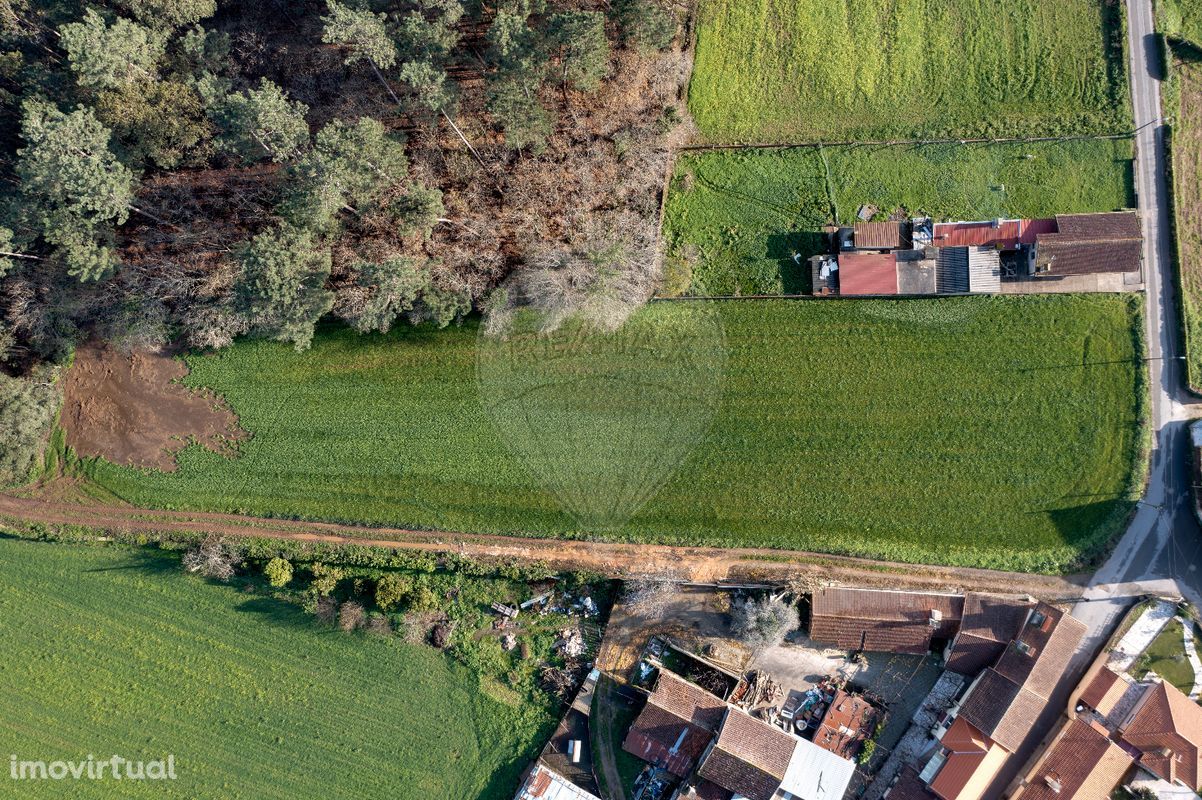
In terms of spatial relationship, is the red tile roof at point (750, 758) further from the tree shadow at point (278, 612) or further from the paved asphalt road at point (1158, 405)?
the tree shadow at point (278, 612)

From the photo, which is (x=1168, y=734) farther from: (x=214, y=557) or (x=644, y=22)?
(x=214, y=557)

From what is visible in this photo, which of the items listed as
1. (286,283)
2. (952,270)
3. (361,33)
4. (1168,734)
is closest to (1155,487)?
(1168,734)

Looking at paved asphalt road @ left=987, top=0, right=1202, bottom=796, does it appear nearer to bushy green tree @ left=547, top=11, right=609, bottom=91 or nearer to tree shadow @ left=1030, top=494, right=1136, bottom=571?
tree shadow @ left=1030, top=494, right=1136, bottom=571

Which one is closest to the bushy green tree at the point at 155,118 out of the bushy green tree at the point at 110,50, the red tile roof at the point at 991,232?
the bushy green tree at the point at 110,50

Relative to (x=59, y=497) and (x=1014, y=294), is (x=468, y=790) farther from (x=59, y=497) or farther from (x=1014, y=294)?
(x=1014, y=294)

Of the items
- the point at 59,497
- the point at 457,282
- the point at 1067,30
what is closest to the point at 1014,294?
the point at 1067,30
